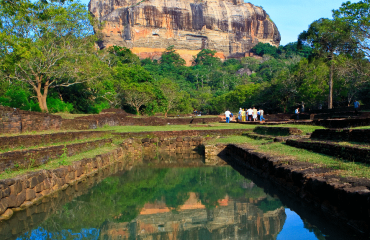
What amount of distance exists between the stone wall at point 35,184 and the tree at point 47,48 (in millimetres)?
11248

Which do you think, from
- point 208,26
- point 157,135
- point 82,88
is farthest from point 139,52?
point 157,135

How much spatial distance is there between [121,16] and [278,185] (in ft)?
342

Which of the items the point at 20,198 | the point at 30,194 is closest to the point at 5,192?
the point at 20,198

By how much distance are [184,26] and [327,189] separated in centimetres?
10777

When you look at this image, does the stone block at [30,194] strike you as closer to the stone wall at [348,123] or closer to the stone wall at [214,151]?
the stone wall at [214,151]

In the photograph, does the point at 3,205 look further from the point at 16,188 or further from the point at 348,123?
the point at 348,123

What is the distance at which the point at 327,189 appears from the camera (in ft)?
15.9

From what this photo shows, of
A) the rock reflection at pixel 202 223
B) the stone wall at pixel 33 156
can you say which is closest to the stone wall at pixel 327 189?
the rock reflection at pixel 202 223

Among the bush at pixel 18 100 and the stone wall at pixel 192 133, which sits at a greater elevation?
the bush at pixel 18 100

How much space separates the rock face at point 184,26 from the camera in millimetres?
102750

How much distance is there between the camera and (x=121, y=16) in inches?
4048

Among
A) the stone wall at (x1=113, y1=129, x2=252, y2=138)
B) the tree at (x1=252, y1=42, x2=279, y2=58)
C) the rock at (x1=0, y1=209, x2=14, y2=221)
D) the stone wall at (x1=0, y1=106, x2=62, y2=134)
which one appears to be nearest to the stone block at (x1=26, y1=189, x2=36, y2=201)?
the rock at (x1=0, y1=209, x2=14, y2=221)

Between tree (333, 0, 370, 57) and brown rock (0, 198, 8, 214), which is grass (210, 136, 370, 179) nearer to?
brown rock (0, 198, 8, 214)

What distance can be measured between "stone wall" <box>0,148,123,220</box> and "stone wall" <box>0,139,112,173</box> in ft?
2.08
